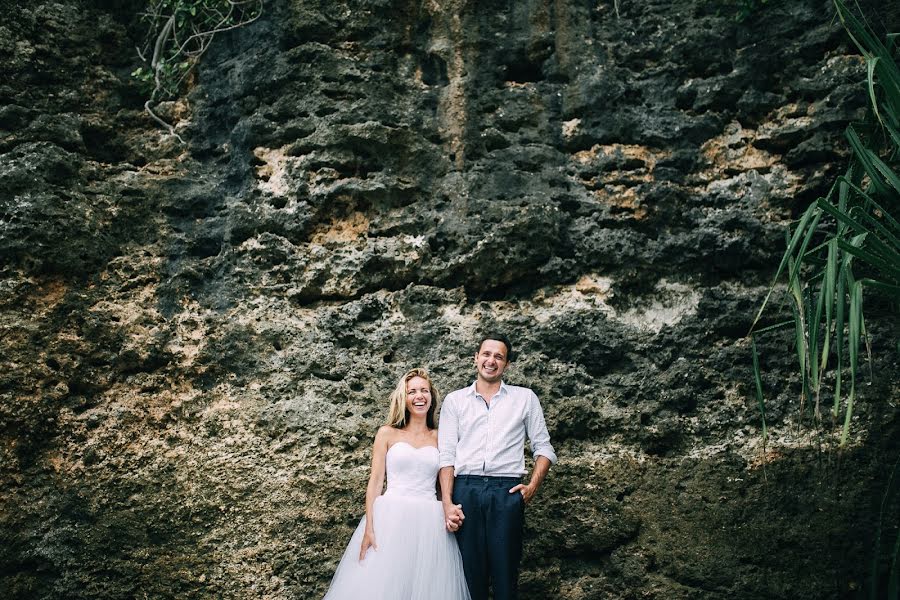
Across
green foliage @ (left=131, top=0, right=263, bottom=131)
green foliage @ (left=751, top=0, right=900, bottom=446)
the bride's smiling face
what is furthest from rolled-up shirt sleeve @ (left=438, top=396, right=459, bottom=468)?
green foliage @ (left=131, top=0, right=263, bottom=131)

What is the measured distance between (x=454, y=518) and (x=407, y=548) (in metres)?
0.24

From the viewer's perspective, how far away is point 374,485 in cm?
393

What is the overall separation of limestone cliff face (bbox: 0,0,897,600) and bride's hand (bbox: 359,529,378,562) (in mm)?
673

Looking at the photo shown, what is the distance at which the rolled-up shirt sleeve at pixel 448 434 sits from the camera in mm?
3886

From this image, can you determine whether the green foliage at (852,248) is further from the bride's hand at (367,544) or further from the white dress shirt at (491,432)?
the bride's hand at (367,544)

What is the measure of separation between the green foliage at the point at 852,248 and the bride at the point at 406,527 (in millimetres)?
1627

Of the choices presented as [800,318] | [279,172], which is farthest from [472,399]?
[279,172]

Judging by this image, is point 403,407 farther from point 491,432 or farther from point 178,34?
point 178,34

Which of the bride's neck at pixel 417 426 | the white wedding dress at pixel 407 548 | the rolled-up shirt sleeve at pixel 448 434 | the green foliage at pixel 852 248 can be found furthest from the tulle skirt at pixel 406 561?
the green foliage at pixel 852 248

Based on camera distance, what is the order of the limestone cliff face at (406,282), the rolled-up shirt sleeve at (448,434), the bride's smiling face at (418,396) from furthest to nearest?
1. the limestone cliff face at (406,282)
2. the bride's smiling face at (418,396)
3. the rolled-up shirt sleeve at (448,434)

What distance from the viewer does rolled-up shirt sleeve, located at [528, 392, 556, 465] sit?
12.7ft

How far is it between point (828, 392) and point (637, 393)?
1.01 metres

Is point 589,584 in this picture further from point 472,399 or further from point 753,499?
point 472,399

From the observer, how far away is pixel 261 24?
535 cm
